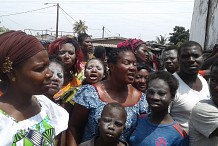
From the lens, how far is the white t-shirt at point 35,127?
1.73m

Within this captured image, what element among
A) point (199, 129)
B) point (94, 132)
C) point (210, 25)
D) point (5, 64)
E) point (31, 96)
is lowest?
point (94, 132)

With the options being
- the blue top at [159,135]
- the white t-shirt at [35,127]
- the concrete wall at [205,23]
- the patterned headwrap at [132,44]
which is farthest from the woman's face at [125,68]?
the concrete wall at [205,23]

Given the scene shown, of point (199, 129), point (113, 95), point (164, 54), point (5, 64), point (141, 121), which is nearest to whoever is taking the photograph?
point (5, 64)

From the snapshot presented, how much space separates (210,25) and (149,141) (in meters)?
4.38

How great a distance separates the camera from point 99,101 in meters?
2.69

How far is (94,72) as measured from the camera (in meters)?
3.91

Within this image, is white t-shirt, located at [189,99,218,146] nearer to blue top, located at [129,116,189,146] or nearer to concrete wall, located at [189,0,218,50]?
blue top, located at [129,116,189,146]

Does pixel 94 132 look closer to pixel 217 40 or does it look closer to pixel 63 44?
pixel 63 44

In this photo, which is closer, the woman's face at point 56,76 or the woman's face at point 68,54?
the woman's face at point 56,76

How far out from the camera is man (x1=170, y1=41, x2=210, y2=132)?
2.83 meters

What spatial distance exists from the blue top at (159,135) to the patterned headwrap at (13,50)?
1.12 meters

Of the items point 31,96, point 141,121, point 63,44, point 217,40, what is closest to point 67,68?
point 63,44

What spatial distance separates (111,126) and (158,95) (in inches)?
17.3

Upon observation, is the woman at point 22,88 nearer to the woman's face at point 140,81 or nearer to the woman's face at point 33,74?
the woman's face at point 33,74
